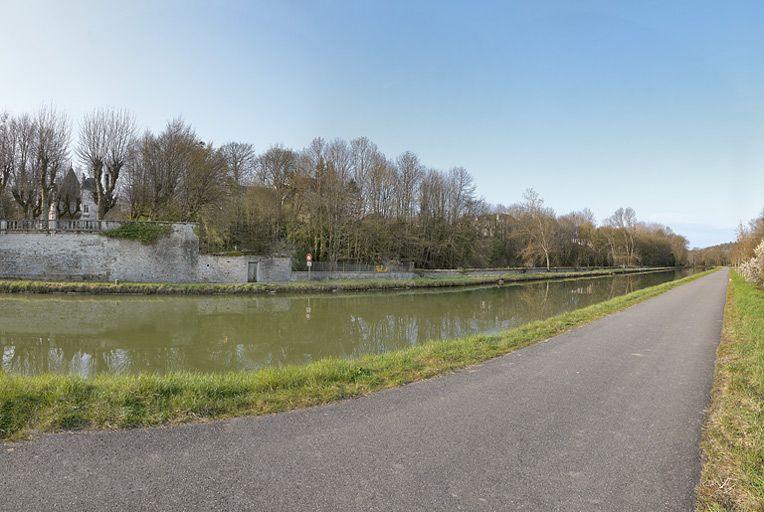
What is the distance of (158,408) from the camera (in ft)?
15.3

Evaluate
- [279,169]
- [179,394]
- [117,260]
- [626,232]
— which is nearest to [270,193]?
[279,169]

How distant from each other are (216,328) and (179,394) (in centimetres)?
→ 966

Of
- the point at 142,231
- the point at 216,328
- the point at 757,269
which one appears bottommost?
the point at 216,328

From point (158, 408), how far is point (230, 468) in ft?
5.82

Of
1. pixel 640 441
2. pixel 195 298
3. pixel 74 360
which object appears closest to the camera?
pixel 640 441

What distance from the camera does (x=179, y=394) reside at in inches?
202

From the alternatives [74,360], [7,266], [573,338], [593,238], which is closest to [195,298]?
[74,360]

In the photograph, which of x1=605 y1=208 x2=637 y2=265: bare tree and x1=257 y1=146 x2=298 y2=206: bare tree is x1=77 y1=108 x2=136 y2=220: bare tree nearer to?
x1=257 y1=146 x2=298 y2=206: bare tree

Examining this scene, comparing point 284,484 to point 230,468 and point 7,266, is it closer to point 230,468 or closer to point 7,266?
point 230,468

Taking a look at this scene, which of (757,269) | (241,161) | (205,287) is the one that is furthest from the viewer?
(241,161)

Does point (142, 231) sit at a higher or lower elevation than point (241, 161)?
lower

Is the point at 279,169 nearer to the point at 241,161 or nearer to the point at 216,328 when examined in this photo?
the point at 241,161

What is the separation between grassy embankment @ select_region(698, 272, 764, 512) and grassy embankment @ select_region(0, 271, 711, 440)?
334 cm

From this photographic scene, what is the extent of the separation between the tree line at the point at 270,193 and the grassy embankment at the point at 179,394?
27.8m
